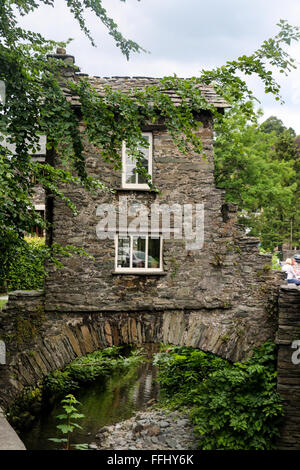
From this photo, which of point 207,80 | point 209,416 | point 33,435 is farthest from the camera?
point 33,435

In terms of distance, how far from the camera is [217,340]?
32.9 feet

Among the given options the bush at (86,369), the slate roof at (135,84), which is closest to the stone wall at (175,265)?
the slate roof at (135,84)

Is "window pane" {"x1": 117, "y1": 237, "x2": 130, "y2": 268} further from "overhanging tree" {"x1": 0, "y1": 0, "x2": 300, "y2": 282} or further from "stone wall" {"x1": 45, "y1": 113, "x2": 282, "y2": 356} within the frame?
"overhanging tree" {"x1": 0, "y1": 0, "x2": 300, "y2": 282}

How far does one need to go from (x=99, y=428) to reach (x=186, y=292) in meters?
4.81

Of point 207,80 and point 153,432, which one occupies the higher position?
point 207,80

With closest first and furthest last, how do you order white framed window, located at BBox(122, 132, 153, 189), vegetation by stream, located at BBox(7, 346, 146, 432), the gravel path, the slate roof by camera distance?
1. white framed window, located at BBox(122, 132, 153, 189)
2. the slate roof
3. the gravel path
4. vegetation by stream, located at BBox(7, 346, 146, 432)

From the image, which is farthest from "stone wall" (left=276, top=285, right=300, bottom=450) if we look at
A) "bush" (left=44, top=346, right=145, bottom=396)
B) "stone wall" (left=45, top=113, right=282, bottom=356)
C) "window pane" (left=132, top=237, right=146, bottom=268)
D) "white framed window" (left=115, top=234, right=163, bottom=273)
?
"bush" (left=44, top=346, right=145, bottom=396)

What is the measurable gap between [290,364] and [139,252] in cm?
398

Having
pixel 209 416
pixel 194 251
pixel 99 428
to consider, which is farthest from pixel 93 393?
pixel 194 251

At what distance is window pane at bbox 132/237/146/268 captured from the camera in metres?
10.2

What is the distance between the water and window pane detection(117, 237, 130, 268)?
4.64 meters

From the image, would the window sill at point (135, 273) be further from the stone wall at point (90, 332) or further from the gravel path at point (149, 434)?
the gravel path at point (149, 434)

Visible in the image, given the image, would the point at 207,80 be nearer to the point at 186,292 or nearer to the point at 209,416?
the point at 186,292
